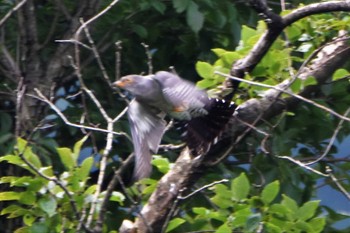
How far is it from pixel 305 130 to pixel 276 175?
1.47ft

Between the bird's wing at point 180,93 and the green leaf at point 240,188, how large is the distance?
30 cm

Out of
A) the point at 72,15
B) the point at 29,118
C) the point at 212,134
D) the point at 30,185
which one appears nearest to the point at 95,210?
the point at 30,185

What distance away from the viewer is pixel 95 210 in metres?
3.82

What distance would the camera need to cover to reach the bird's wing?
386 centimetres

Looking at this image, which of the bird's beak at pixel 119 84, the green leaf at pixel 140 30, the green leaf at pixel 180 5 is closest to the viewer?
the bird's beak at pixel 119 84

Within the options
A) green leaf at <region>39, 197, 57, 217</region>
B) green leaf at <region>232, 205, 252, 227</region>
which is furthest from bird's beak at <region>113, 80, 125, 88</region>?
green leaf at <region>232, 205, 252, 227</region>

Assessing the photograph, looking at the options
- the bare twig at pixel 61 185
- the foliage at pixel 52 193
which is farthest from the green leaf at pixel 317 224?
the bare twig at pixel 61 185

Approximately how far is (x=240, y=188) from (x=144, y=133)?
415mm

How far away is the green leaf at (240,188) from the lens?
395cm

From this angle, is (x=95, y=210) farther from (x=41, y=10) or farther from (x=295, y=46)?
(x=41, y=10)

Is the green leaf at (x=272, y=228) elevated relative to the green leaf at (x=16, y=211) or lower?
lower

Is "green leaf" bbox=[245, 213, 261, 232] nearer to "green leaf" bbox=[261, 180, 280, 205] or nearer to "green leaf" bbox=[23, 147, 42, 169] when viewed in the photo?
"green leaf" bbox=[261, 180, 280, 205]

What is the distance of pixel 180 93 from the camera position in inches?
156

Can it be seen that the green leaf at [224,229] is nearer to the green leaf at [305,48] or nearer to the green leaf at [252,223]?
the green leaf at [252,223]
